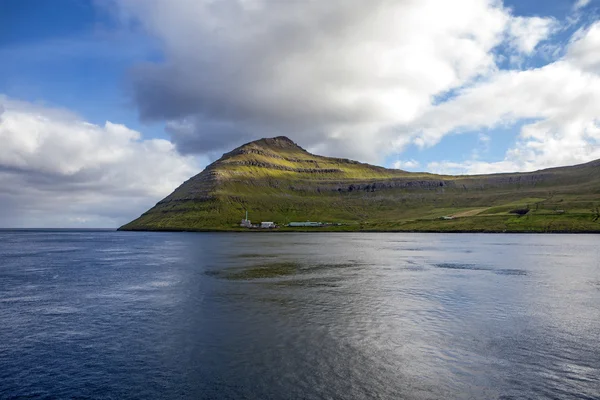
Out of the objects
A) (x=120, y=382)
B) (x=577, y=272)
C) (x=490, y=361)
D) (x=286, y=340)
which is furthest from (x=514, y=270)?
(x=120, y=382)

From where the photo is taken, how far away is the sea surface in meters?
25.1

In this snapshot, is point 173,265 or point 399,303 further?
point 173,265

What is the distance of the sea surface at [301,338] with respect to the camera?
25.1m

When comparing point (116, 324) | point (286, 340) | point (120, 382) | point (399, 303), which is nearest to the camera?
point (120, 382)

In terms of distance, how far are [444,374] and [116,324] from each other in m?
32.0

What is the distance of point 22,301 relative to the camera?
5028 cm

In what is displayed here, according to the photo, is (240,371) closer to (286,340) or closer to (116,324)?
(286,340)

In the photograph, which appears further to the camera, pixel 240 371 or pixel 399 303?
pixel 399 303

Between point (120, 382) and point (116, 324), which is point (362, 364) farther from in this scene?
point (116, 324)

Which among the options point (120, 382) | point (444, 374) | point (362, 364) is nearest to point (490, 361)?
point (444, 374)

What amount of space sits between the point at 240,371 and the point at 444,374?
48.1 feet

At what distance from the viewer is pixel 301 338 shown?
115 feet

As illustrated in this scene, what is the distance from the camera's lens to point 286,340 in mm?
34594

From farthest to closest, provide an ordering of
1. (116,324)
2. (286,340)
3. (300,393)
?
1. (116,324)
2. (286,340)
3. (300,393)
